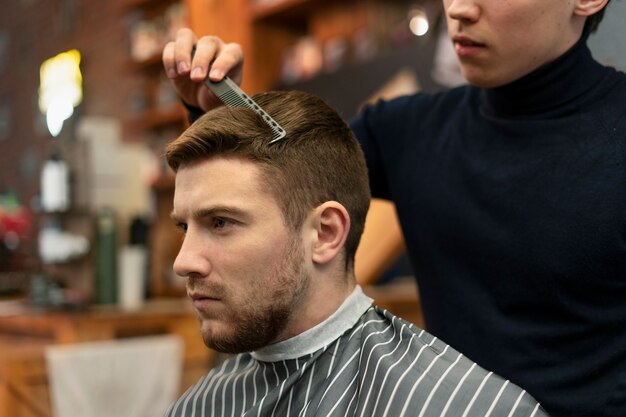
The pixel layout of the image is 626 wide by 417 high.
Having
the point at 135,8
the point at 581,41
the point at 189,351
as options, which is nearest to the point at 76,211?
the point at 189,351

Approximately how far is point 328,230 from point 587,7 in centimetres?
62

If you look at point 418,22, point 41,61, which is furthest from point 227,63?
point 41,61

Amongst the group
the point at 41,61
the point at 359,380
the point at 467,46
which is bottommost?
the point at 359,380

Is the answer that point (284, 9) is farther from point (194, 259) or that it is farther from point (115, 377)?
point (194, 259)

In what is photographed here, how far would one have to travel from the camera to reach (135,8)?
665 cm

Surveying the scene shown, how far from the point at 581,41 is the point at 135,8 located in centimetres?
586

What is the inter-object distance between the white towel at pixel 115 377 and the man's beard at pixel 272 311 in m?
1.63

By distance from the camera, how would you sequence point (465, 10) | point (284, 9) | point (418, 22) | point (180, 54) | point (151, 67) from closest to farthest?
point (465, 10)
point (180, 54)
point (418, 22)
point (284, 9)
point (151, 67)

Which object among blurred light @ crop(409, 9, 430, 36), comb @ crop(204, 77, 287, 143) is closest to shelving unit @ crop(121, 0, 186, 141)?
blurred light @ crop(409, 9, 430, 36)

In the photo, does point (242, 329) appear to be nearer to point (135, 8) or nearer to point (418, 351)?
point (418, 351)

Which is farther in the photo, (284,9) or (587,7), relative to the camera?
(284,9)

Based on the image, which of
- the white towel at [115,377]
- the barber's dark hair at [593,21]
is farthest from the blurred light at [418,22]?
the barber's dark hair at [593,21]

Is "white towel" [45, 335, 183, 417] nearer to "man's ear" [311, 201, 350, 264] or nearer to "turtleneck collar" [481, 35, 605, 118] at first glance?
"man's ear" [311, 201, 350, 264]

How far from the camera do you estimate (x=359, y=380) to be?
1.27 meters
